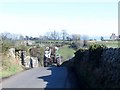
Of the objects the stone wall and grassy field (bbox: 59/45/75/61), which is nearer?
the stone wall

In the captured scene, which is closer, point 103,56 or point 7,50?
point 103,56

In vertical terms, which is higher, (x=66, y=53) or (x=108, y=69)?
(x=108, y=69)

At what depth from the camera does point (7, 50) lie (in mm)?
35188

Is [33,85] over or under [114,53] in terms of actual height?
under

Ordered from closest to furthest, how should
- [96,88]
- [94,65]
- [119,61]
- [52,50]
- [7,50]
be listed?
[119,61] < [96,88] < [94,65] < [7,50] < [52,50]

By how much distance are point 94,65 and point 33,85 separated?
3705mm

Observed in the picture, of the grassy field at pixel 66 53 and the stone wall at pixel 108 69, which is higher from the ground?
the stone wall at pixel 108 69

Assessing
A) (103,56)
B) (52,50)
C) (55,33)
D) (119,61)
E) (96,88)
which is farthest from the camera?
(55,33)

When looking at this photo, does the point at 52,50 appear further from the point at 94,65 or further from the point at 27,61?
the point at 94,65

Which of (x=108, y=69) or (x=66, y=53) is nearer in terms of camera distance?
(x=108, y=69)

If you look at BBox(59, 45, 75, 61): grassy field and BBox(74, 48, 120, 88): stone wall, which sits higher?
BBox(74, 48, 120, 88): stone wall

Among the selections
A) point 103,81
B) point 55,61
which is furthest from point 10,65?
point 103,81

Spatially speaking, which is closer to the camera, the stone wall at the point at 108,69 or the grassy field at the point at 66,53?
the stone wall at the point at 108,69

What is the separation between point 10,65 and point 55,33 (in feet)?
219
